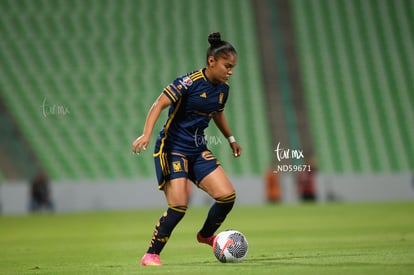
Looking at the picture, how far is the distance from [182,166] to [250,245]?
3.21 m

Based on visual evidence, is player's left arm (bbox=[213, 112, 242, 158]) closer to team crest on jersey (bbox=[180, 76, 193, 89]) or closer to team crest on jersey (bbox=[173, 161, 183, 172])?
team crest on jersey (bbox=[180, 76, 193, 89])

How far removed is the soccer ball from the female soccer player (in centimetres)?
38

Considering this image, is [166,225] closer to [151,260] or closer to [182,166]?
[151,260]

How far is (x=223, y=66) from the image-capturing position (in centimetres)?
774

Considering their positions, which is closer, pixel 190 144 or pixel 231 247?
pixel 231 247

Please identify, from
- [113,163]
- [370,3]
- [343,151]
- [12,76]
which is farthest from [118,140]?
[370,3]

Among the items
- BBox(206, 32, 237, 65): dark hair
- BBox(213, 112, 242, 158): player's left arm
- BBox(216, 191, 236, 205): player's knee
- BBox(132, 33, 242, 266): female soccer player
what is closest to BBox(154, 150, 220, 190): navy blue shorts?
BBox(132, 33, 242, 266): female soccer player

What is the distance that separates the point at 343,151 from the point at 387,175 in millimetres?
2227

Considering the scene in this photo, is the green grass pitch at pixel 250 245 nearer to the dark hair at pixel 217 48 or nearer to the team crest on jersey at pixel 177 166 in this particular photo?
the team crest on jersey at pixel 177 166

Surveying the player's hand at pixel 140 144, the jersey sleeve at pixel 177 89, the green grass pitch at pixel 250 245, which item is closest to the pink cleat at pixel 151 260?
the green grass pitch at pixel 250 245

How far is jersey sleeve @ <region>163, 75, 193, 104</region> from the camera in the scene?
25.2ft

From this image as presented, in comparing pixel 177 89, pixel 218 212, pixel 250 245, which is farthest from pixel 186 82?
pixel 250 245

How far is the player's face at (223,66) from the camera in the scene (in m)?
7.72

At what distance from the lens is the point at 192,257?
8977 millimetres
